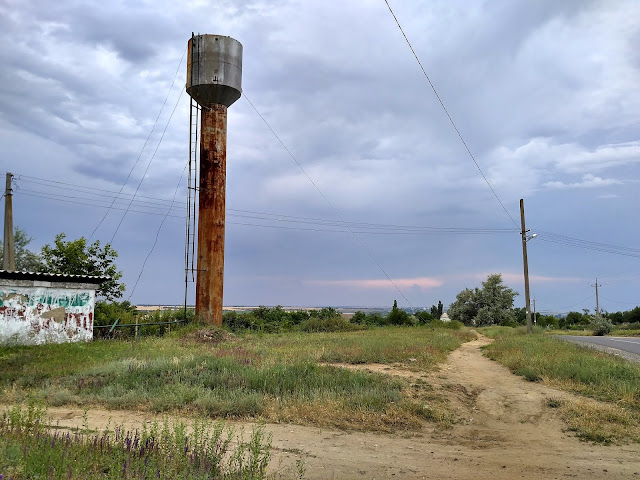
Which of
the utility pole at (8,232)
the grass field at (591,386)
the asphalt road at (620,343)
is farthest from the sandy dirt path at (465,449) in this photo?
the utility pole at (8,232)

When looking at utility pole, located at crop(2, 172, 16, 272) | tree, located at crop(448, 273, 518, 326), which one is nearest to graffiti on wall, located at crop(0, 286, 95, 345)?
utility pole, located at crop(2, 172, 16, 272)

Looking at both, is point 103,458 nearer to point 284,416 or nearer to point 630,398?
point 284,416

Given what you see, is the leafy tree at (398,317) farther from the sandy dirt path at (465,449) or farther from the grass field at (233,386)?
the sandy dirt path at (465,449)

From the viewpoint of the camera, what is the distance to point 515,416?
1038 centimetres

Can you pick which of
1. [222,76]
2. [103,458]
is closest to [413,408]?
[103,458]

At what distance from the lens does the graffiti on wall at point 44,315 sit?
20062 mm

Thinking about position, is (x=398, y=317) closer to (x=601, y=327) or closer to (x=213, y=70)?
(x=601, y=327)

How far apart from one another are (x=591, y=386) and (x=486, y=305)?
53.7 meters

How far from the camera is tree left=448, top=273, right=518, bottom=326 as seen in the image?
2414 inches

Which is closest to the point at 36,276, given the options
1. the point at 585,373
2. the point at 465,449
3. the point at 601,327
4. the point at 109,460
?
the point at 109,460

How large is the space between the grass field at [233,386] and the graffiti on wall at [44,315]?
3520mm

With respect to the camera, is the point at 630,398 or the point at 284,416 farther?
the point at 630,398

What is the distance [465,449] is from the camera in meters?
7.96

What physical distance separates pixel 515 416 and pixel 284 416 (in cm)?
515
